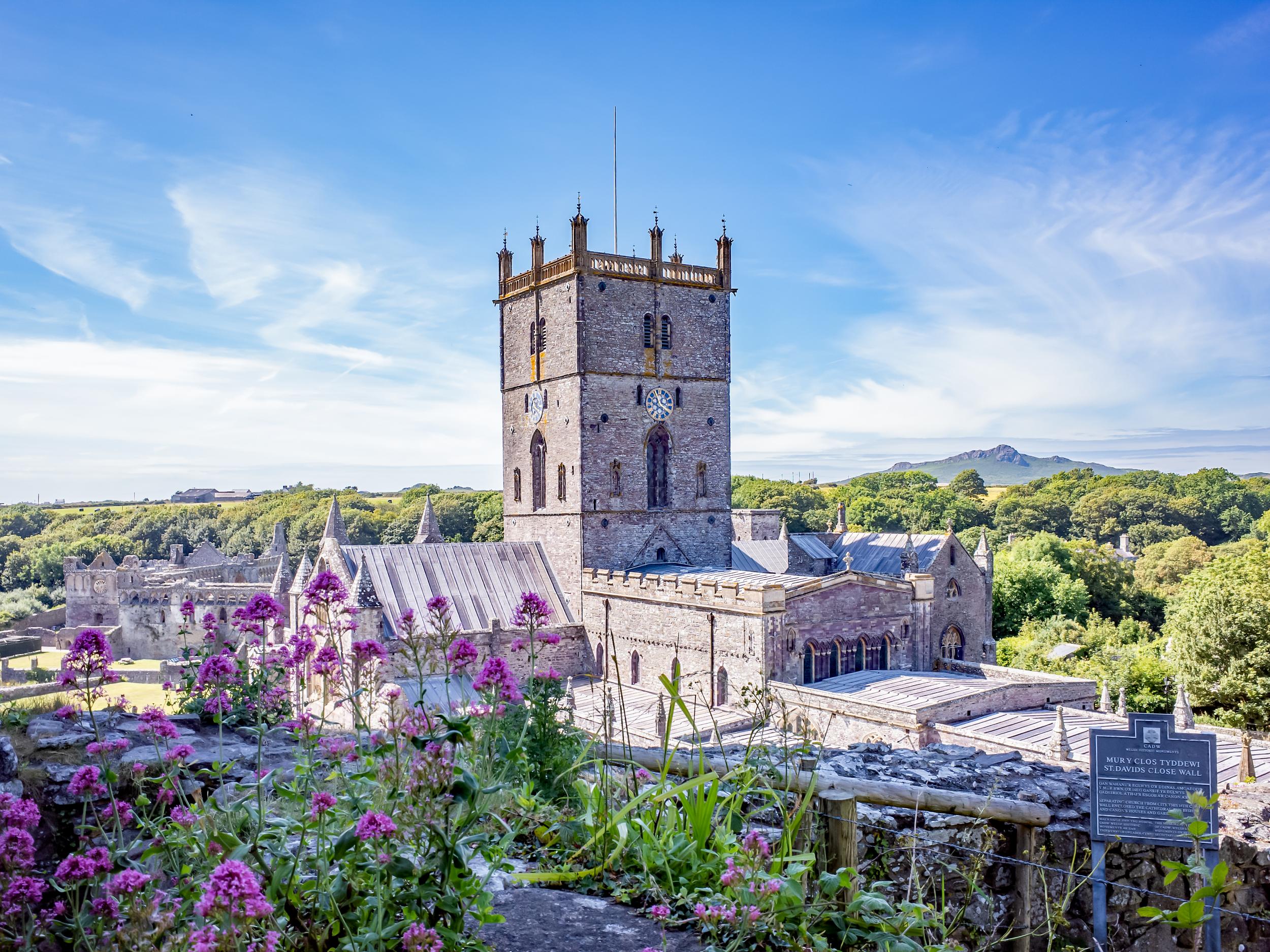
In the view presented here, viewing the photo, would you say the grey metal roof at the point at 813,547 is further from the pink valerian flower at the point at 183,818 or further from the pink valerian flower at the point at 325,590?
the pink valerian flower at the point at 183,818

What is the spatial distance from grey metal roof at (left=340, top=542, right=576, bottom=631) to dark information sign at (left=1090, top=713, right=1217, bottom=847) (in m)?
23.6

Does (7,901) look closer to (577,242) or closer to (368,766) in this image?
(368,766)

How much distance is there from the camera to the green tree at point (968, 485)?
379 feet

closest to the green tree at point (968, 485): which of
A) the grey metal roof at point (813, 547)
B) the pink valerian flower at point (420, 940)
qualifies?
the grey metal roof at point (813, 547)

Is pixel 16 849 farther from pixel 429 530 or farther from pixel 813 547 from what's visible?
pixel 429 530

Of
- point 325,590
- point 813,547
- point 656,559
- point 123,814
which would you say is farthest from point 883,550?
point 325,590

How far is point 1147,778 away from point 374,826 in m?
5.98

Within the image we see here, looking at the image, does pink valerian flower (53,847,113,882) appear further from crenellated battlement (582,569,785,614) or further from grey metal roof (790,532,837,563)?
grey metal roof (790,532,837,563)

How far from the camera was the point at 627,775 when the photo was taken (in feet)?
19.7

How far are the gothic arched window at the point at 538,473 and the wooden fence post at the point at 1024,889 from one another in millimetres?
28831

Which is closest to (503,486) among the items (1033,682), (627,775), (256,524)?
(1033,682)

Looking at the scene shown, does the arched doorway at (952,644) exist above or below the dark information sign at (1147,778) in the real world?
below

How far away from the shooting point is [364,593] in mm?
27031

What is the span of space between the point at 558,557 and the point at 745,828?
1098 inches
